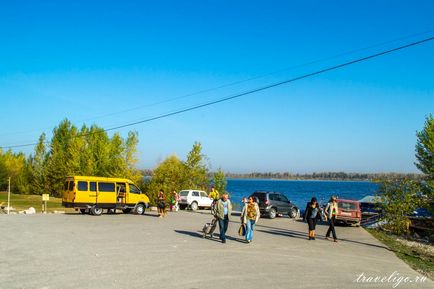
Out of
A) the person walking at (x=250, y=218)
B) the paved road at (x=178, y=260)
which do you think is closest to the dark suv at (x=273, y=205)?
the paved road at (x=178, y=260)

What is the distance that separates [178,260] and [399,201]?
57.2 feet

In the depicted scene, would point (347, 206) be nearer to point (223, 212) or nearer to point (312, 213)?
point (312, 213)

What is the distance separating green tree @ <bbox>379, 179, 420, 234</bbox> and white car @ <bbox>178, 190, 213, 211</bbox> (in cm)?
1528

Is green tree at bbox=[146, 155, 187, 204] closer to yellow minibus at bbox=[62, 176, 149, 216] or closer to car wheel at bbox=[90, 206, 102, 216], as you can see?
yellow minibus at bbox=[62, 176, 149, 216]

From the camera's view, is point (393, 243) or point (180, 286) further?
point (393, 243)

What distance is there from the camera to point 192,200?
3569 cm

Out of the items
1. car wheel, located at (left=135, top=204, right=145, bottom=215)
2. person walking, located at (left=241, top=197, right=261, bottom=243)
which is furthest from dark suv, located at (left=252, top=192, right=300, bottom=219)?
person walking, located at (left=241, top=197, right=261, bottom=243)

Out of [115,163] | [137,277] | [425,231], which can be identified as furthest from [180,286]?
[115,163]

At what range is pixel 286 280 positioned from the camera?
9.88 metres

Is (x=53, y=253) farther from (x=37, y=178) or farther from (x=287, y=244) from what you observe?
(x=37, y=178)

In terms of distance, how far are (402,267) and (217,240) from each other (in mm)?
6641

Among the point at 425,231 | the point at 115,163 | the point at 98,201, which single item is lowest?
the point at 425,231

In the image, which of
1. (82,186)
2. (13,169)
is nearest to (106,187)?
(82,186)

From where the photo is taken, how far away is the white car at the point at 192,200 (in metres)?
35.6
